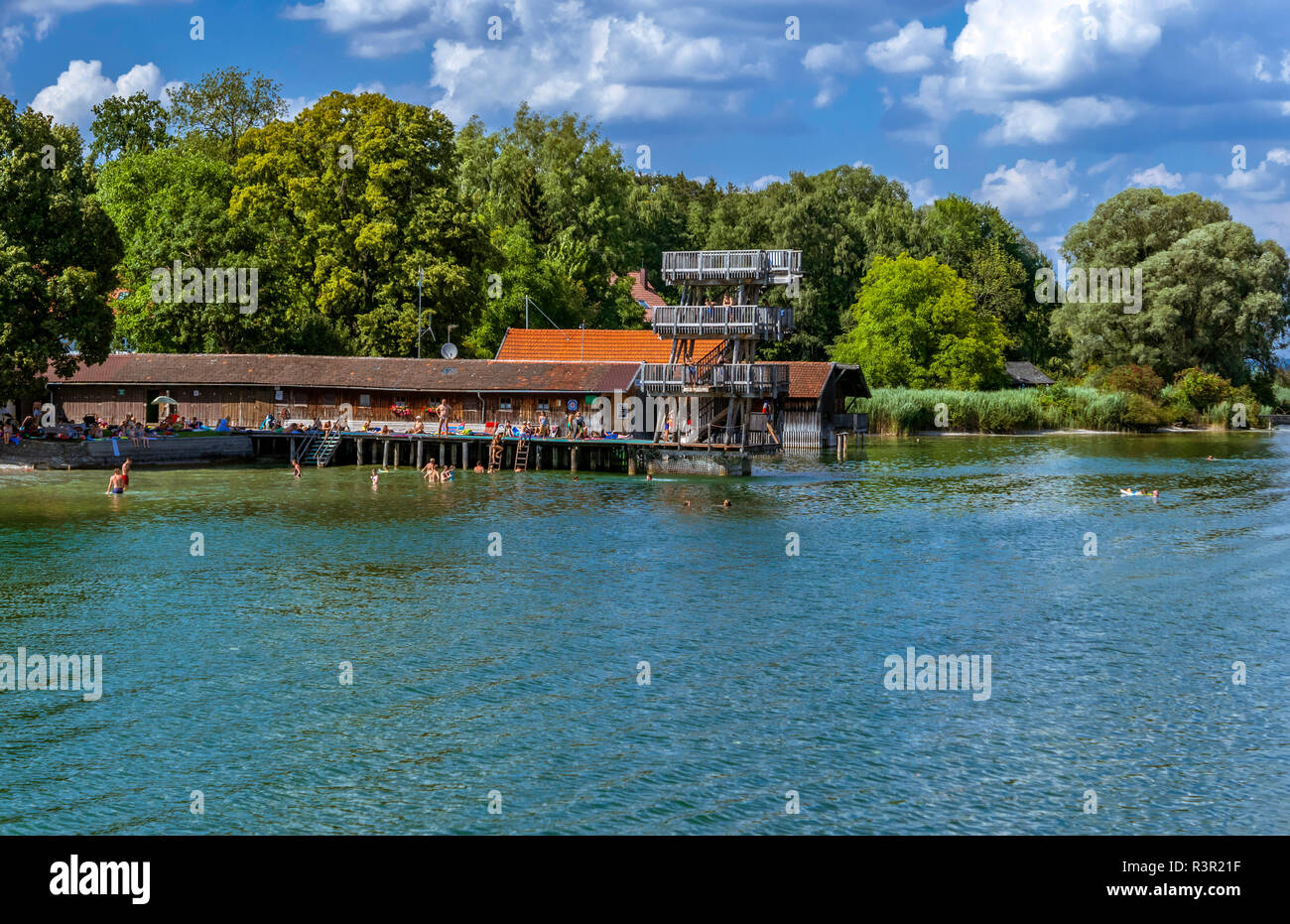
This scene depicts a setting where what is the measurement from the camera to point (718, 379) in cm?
5781

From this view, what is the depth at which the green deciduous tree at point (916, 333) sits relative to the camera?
9731cm

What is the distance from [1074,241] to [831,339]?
79.1 ft

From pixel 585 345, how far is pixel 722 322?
20.6 meters

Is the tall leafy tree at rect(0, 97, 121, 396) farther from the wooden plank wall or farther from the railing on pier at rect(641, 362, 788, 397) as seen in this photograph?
the railing on pier at rect(641, 362, 788, 397)

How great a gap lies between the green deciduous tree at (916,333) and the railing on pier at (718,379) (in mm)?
39584

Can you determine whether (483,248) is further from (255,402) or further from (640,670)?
(640,670)

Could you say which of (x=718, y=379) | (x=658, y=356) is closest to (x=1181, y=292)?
(x=658, y=356)

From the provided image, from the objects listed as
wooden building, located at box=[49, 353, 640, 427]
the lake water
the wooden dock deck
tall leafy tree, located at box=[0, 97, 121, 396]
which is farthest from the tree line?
the lake water

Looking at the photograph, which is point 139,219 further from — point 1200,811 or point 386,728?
point 1200,811

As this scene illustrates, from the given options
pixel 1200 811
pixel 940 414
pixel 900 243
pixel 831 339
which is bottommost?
pixel 1200 811

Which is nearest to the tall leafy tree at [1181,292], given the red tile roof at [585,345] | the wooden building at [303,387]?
the red tile roof at [585,345]

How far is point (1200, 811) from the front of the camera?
1611cm

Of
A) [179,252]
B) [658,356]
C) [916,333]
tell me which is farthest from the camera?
[916,333]
